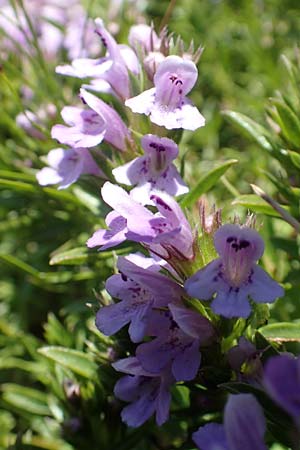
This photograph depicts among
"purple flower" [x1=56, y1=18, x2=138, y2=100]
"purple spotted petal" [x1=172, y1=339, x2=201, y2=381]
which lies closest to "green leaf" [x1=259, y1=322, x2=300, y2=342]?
"purple spotted petal" [x1=172, y1=339, x2=201, y2=381]

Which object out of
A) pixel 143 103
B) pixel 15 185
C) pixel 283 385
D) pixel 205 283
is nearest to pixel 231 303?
pixel 205 283

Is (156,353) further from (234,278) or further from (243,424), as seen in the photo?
(243,424)

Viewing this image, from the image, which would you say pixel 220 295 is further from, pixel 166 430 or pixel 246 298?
pixel 166 430

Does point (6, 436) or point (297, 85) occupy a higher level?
point (297, 85)

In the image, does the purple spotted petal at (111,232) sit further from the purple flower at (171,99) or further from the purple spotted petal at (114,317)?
the purple flower at (171,99)

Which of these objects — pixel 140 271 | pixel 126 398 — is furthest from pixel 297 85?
pixel 126 398

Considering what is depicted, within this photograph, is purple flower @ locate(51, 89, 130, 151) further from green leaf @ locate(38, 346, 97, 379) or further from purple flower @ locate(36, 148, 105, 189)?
green leaf @ locate(38, 346, 97, 379)

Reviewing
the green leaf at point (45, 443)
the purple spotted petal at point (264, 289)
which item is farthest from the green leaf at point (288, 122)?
the green leaf at point (45, 443)
